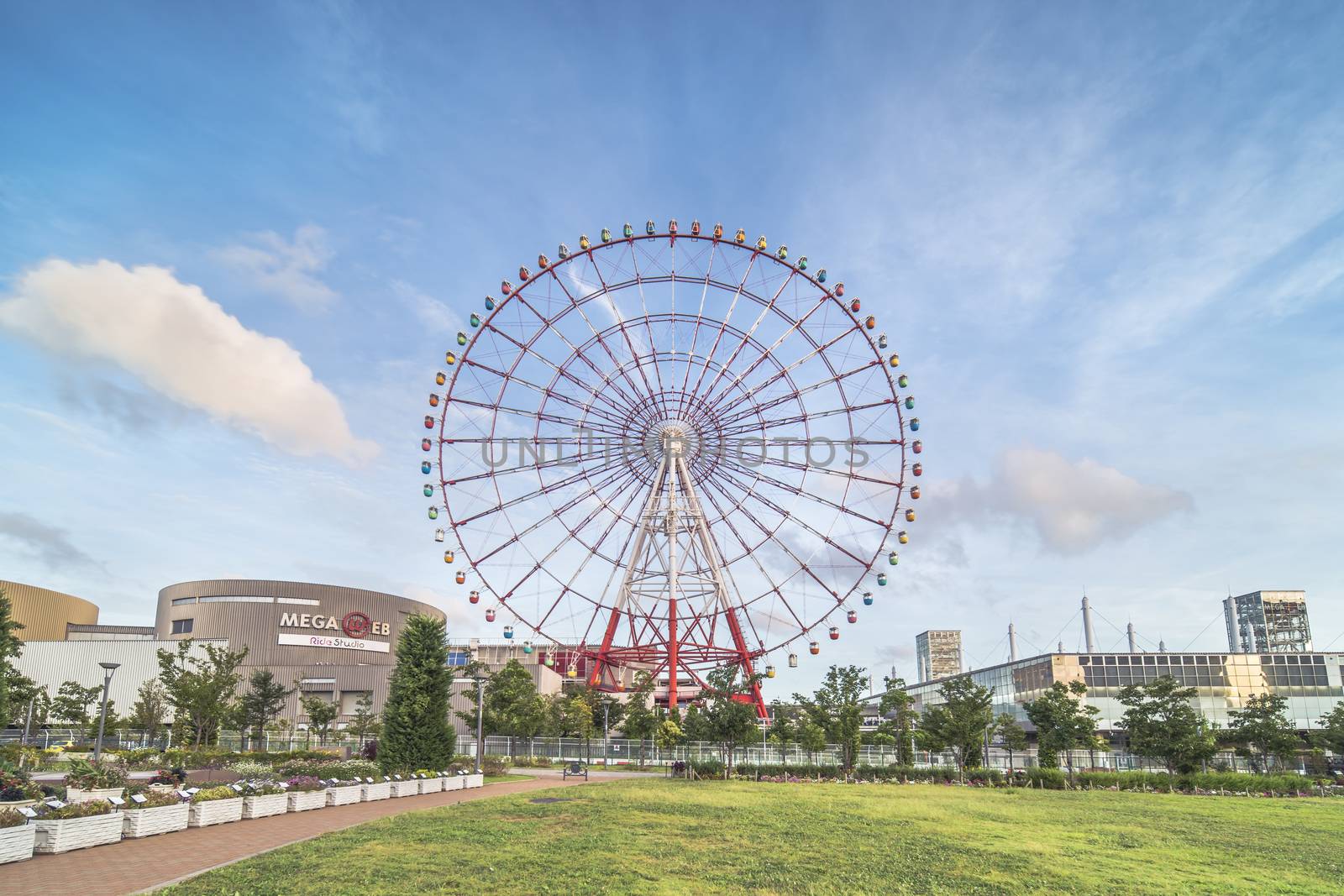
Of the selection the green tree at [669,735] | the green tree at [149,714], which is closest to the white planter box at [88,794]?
the green tree at [669,735]

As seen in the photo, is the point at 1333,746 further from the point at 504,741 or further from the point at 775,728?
the point at 504,741

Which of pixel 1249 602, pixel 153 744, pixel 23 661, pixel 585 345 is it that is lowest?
pixel 153 744

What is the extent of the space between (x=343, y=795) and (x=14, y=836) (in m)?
12.4

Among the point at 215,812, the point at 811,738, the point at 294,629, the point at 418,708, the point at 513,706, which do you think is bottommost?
the point at 811,738

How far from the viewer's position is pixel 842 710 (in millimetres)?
48656

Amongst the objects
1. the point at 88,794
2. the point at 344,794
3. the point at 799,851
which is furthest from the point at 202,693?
the point at 799,851

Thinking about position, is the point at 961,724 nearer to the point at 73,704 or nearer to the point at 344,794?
the point at 344,794

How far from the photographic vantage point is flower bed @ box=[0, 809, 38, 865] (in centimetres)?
1538

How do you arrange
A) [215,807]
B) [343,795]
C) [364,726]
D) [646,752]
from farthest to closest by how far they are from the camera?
[364,726] → [646,752] → [343,795] → [215,807]

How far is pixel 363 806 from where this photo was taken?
89.3 feet

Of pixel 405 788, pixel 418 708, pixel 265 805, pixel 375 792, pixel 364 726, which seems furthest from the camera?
pixel 364 726

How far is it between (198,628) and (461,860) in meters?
83.2

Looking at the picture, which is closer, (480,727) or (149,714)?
(480,727)

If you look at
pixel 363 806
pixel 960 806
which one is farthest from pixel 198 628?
pixel 960 806
